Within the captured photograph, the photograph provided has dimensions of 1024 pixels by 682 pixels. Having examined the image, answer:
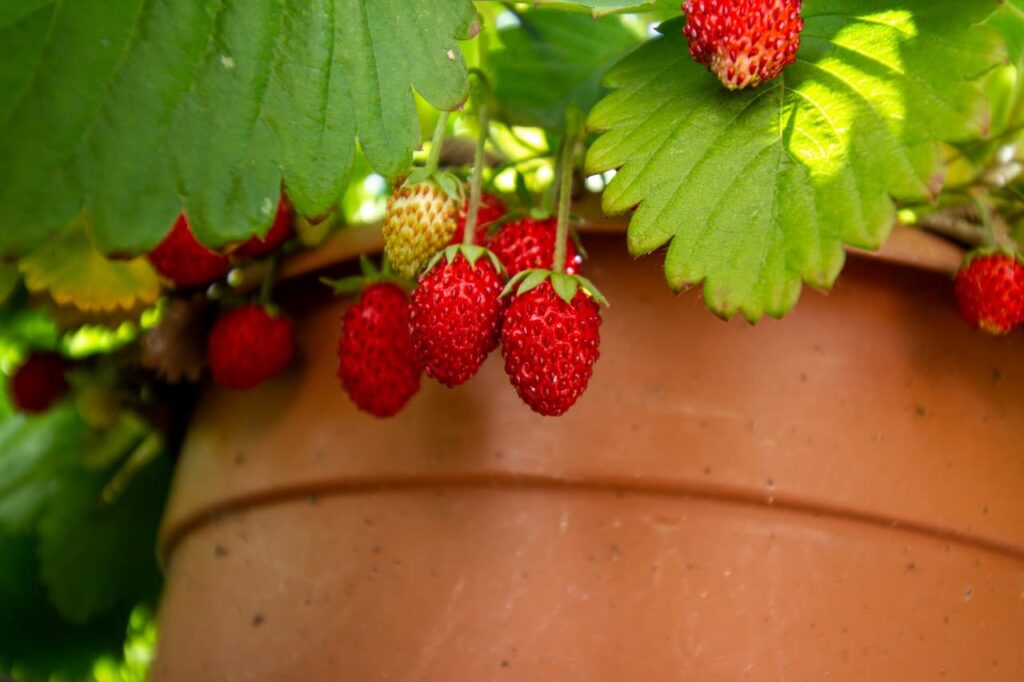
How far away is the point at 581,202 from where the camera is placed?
731mm

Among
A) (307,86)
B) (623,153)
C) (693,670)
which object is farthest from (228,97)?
(693,670)

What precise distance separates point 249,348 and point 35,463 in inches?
17.9

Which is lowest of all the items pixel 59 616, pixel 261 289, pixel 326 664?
pixel 59 616

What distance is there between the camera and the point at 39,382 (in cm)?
100

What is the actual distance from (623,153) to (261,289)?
14.5 inches

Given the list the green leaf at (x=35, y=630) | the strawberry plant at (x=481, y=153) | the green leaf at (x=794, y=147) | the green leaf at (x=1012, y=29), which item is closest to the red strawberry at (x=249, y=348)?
the strawberry plant at (x=481, y=153)

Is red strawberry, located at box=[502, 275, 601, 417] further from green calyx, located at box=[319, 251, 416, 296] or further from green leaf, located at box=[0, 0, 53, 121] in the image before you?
green leaf, located at box=[0, 0, 53, 121]

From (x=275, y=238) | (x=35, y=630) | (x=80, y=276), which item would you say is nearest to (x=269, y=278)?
(x=275, y=238)

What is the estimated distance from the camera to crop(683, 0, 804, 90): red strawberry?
55 cm

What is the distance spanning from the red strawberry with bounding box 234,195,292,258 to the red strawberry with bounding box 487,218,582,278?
0.67ft

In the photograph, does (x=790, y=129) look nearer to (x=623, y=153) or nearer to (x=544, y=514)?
(x=623, y=153)

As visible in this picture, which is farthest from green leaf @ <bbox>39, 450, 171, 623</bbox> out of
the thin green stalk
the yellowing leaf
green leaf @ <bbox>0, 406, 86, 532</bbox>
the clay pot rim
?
the thin green stalk

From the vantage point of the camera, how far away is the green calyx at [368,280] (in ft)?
2.41

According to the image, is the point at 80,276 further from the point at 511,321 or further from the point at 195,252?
the point at 511,321
